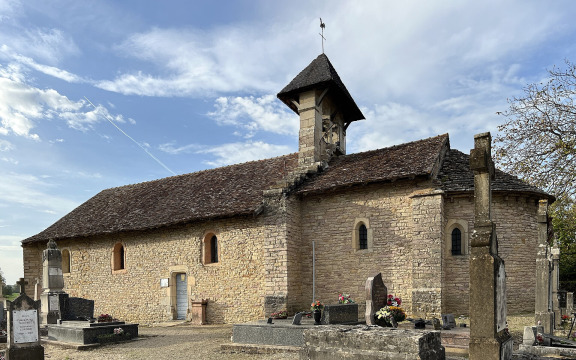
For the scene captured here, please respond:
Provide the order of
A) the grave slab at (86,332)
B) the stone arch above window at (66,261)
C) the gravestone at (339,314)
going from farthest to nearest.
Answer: the stone arch above window at (66,261), the grave slab at (86,332), the gravestone at (339,314)

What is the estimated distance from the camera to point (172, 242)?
19422 mm

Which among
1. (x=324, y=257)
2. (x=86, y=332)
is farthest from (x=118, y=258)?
(x=324, y=257)

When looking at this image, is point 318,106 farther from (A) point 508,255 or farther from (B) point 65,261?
(B) point 65,261

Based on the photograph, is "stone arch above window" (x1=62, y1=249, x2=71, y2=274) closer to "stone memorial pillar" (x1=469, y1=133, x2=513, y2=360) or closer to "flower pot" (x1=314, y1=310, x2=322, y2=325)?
"flower pot" (x1=314, y1=310, x2=322, y2=325)

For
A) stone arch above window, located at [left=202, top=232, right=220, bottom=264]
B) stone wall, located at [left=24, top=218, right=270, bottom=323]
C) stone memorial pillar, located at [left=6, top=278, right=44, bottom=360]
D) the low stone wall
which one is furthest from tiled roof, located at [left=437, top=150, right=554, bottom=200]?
stone memorial pillar, located at [left=6, top=278, right=44, bottom=360]

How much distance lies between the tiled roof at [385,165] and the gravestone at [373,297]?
476cm

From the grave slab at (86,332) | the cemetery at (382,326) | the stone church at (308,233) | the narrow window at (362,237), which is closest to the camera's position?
the cemetery at (382,326)

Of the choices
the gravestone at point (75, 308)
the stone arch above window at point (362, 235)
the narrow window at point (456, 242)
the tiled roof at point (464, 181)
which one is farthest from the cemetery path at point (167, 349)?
the tiled roof at point (464, 181)

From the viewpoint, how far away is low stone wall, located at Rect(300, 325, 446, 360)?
19.1 feet

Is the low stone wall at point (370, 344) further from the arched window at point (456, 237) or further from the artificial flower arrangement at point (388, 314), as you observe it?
the arched window at point (456, 237)

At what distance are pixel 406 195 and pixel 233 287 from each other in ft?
25.0

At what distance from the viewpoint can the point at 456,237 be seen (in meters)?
15.1

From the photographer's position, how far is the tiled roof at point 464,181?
48.2ft

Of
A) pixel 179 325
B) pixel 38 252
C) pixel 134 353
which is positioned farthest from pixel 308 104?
pixel 38 252
